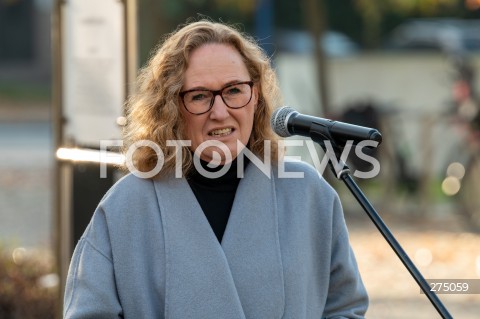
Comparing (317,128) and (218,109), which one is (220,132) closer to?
(218,109)

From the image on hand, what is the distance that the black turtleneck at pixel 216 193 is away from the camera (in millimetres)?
3338

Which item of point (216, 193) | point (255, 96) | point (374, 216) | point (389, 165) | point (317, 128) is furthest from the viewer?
point (389, 165)

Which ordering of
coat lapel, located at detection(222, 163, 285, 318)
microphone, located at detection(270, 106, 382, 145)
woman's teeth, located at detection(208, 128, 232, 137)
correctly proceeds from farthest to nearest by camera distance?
woman's teeth, located at detection(208, 128, 232, 137) → coat lapel, located at detection(222, 163, 285, 318) → microphone, located at detection(270, 106, 382, 145)

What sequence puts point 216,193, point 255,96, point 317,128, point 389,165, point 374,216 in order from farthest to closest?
point 389,165, point 255,96, point 216,193, point 317,128, point 374,216

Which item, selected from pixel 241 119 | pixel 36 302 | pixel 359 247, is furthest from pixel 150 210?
pixel 359 247

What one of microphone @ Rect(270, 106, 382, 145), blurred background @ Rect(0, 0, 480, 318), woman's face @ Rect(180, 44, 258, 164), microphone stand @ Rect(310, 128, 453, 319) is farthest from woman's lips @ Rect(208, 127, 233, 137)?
blurred background @ Rect(0, 0, 480, 318)

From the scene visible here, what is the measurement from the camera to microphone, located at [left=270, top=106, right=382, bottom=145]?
10.1 ft

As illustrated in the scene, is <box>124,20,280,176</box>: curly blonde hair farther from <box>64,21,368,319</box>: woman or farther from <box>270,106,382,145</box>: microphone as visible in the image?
<box>270,106,382,145</box>: microphone

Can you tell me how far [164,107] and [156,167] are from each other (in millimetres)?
176

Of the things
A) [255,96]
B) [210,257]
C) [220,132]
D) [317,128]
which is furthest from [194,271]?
[255,96]

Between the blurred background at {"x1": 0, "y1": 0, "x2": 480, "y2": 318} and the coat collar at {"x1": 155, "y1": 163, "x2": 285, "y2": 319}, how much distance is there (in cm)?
257

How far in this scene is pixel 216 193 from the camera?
3.37 m

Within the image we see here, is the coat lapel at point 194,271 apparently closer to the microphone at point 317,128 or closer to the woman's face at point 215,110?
the woman's face at point 215,110

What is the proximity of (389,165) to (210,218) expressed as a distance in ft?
29.5
